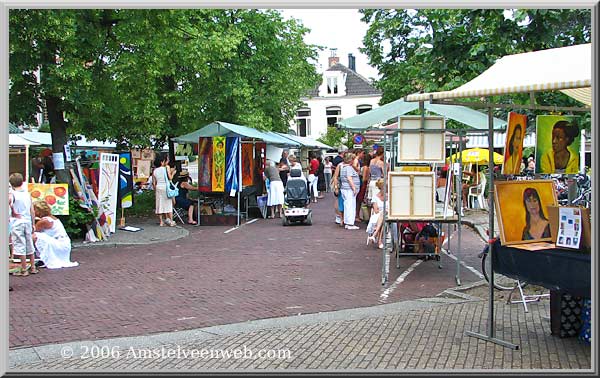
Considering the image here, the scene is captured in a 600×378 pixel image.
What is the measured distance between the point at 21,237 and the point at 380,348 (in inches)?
250

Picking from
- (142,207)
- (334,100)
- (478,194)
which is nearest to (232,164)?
(142,207)

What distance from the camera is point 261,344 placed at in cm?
631

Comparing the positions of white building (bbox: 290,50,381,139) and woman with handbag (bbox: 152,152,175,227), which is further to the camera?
white building (bbox: 290,50,381,139)

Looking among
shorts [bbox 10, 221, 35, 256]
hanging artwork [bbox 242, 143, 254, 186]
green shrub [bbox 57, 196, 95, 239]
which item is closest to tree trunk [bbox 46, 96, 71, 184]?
green shrub [bbox 57, 196, 95, 239]

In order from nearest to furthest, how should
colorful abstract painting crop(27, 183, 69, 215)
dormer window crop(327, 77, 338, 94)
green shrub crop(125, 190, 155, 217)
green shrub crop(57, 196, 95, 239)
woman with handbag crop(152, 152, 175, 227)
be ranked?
colorful abstract painting crop(27, 183, 69, 215)
green shrub crop(57, 196, 95, 239)
woman with handbag crop(152, 152, 175, 227)
green shrub crop(125, 190, 155, 217)
dormer window crop(327, 77, 338, 94)

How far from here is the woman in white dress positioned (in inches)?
428

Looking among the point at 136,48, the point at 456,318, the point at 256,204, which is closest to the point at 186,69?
the point at 256,204

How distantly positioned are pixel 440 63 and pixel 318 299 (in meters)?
4.13

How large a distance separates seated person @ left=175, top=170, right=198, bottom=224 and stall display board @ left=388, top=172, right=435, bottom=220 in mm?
9673

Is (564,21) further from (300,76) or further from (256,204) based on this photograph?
(300,76)

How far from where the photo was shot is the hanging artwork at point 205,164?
17531mm

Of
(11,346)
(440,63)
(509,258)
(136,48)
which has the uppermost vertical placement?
(136,48)

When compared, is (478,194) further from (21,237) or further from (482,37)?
(21,237)

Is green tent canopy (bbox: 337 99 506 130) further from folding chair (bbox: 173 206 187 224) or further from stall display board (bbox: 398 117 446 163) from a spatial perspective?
folding chair (bbox: 173 206 187 224)
